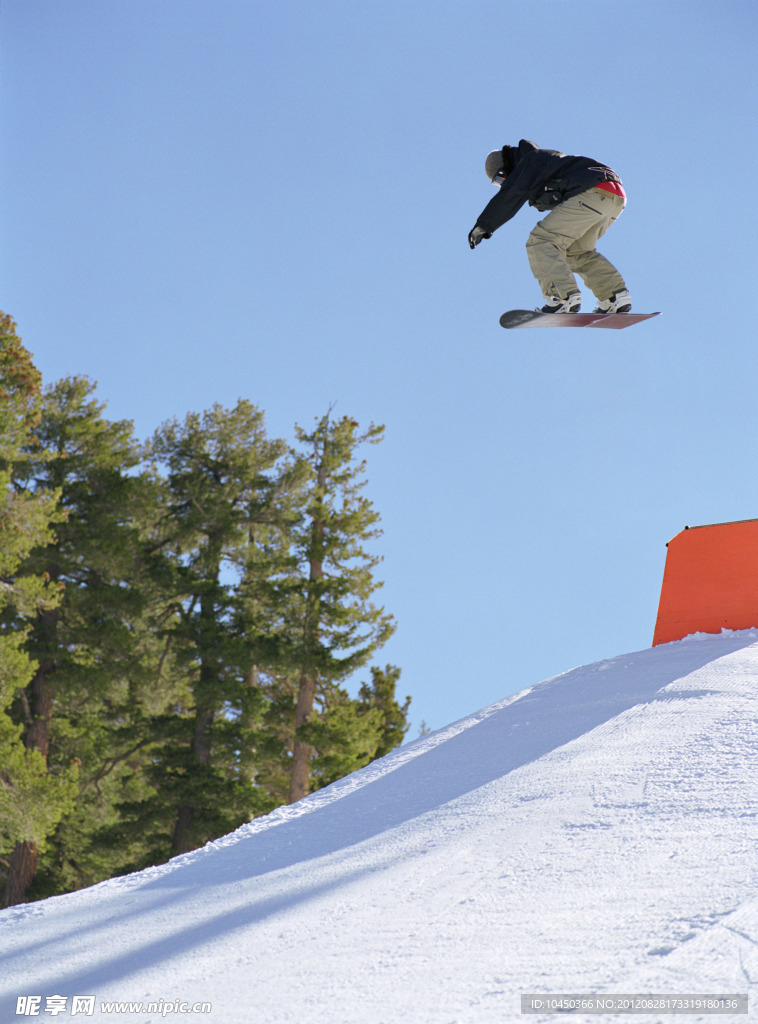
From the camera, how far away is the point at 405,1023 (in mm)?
2025

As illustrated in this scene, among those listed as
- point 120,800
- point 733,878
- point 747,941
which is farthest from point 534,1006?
point 120,800

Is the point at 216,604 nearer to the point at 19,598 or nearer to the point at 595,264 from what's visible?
the point at 19,598

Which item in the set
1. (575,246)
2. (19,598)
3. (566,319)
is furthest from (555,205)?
(19,598)

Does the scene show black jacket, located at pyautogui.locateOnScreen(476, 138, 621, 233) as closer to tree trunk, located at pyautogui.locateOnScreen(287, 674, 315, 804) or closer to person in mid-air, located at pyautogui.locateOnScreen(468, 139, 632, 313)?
person in mid-air, located at pyautogui.locateOnScreen(468, 139, 632, 313)

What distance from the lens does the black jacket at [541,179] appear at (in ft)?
18.8

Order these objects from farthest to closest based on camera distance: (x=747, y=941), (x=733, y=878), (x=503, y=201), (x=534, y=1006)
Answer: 1. (x=503, y=201)
2. (x=733, y=878)
3. (x=747, y=941)
4. (x=534, y=1006)

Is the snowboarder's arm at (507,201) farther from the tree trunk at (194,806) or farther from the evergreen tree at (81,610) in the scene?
the tree trunk at (194,806)

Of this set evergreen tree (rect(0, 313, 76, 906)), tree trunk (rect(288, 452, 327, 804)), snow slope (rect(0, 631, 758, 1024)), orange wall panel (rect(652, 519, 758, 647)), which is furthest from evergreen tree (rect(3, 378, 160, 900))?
snow slope (rect(0, 631, 758, 1024))

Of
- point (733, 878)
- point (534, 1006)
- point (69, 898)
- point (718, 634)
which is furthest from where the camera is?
point (718, 634)

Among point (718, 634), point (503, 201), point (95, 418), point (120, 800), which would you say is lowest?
point (120, 800)

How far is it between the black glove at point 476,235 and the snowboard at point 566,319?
0.57 m

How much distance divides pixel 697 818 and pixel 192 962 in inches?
71.1

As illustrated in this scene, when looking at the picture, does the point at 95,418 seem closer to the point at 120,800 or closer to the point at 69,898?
the point at 120,800

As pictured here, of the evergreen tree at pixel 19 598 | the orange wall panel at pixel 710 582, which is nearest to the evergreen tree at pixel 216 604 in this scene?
the evergreen tree at pixel 19 598
